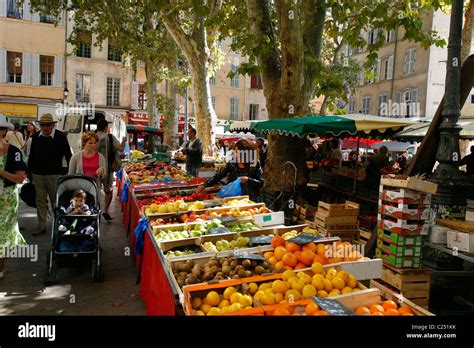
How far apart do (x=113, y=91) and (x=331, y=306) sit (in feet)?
115

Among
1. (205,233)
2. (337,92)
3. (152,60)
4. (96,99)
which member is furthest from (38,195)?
(96,99)

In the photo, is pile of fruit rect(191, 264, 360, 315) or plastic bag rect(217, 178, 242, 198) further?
plastic bag rect(217, 178, 242, 198)

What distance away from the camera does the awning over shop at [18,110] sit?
93.9 ft

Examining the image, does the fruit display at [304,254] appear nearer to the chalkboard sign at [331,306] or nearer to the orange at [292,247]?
the orange at [292,247]

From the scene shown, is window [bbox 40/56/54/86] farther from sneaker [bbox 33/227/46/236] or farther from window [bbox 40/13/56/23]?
sneaker [bbox 33/227/46/236]

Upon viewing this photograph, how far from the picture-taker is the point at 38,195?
711 cm

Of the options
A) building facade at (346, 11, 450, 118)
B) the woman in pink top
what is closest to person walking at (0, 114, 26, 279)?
the woman in pink top

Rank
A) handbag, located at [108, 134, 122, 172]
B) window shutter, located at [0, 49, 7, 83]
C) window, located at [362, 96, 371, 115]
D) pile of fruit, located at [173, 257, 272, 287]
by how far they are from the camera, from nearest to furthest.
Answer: pile of fruit, located at [173, 257, 272, 287] < handbag, located at [108, 134, 122, 172] < window shutter, located at [0, 49, 7, 83] < window, located at [362, 96, 371, 115]

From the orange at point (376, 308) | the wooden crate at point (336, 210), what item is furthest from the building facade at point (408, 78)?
the orange at point (376, 308)

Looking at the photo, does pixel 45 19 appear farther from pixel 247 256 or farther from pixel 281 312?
pixel 281 312

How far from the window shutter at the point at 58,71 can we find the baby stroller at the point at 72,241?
28.8 metres

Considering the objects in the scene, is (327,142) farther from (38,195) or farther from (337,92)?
(38,195)

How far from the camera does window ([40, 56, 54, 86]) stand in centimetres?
3053

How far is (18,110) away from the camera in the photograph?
28969 mm
